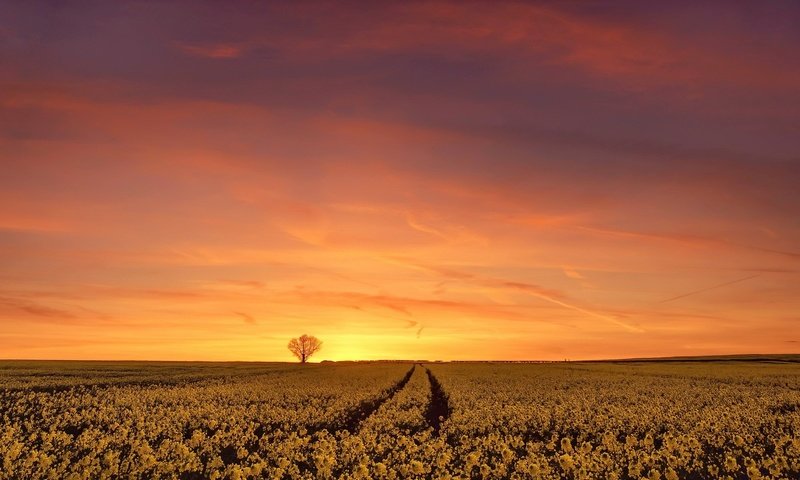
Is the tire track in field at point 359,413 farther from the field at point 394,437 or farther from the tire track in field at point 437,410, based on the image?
the tire track in field at point 437,410

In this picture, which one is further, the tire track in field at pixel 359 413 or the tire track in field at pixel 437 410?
the tire track in field at pixel 437 410

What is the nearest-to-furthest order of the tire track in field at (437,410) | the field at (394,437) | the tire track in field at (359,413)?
the field at (394,437) → the tire track in field at (359,413) → the tire track in field at (437,410)

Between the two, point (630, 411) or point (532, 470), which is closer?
point (532, 470)

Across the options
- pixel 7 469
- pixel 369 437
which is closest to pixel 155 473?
pixel 7 469

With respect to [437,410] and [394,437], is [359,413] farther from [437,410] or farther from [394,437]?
[394,437]

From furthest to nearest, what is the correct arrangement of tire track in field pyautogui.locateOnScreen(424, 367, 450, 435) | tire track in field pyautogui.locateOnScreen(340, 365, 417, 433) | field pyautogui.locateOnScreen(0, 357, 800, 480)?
tire track in field pyautogui.locateOnScreen(424, 367, 450, 435) < tire track in field pyautogui.locateOnScreen(340, 365, 417, 433) < field pyautogui.locateOnScreen(0, 357, 800, 480)

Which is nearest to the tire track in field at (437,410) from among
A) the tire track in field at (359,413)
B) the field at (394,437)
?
the field at (394,437)

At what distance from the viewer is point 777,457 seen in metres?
13.1

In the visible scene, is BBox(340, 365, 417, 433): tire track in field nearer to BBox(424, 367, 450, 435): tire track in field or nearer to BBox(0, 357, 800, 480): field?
BBox(0, 357, 800, 480): field

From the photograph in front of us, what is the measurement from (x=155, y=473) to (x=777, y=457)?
1352 cm

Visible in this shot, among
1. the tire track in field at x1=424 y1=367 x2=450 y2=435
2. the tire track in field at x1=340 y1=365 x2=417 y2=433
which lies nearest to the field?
the tire track in field at x1=340 y1=365 x2=417 y2=433

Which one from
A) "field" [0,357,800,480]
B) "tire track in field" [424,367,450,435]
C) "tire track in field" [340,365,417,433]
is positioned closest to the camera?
"field" [0,357,800,480]

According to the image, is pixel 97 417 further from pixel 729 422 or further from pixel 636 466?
pixel 729 422

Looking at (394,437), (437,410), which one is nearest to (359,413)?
(437,410)
